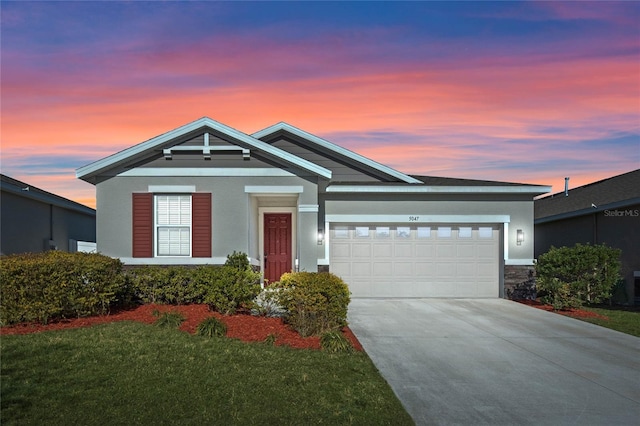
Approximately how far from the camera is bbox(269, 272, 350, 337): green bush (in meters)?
9.80

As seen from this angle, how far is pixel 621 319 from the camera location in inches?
523

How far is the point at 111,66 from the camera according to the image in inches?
547

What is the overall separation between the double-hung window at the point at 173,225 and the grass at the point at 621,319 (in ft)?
33.4

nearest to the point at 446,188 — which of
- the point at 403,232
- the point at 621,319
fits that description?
the point at 403,232

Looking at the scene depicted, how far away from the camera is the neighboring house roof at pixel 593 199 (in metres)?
17.4

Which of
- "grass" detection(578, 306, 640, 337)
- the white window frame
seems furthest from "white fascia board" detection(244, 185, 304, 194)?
"grass" detection(578, 306, 640, 337)

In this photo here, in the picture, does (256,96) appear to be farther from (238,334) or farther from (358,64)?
(238,334)

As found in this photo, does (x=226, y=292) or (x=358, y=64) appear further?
(x=358, y=64)

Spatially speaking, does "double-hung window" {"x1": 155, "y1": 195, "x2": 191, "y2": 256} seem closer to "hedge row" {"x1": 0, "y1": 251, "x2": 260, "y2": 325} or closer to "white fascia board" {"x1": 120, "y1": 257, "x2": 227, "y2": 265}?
"white fascia board" {"x1": 120, "y1": 257, "x2": 227, "y2": 265}

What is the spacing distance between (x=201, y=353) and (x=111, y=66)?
29.9 ft

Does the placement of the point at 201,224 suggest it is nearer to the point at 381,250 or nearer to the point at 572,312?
the point at 381,250

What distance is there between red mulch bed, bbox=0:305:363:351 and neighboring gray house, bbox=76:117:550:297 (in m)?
2.48

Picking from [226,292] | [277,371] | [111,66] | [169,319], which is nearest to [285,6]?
[111,66]

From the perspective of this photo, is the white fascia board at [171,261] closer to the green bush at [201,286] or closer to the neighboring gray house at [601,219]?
the green bush at [201,286]
